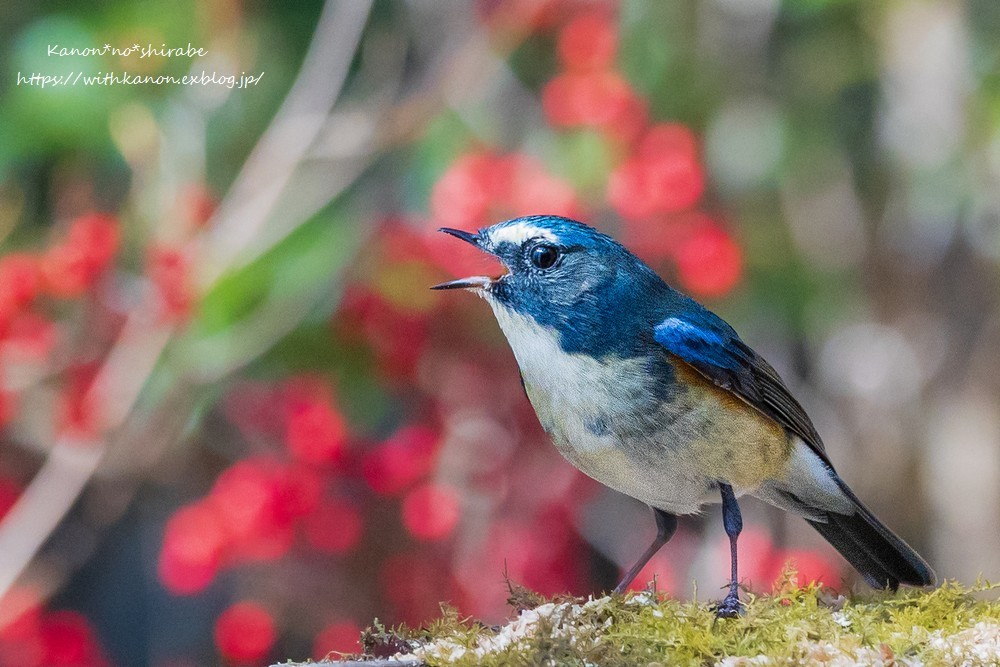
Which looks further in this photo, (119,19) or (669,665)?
(119,19)

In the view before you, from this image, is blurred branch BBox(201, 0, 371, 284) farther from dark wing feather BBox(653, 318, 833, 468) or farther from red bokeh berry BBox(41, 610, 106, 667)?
dark wing feather BBox(653, 318, 833, 468)

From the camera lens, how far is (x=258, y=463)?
4.79m

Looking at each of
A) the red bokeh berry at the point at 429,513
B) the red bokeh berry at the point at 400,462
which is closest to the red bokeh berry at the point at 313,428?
the red bokeh berry at the point at 400,462

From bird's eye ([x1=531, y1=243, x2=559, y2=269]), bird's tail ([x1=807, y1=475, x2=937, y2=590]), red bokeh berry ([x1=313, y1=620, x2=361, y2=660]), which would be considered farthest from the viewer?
red bokeh berry ([x1=313, y1=620, x2=361, y2=660])

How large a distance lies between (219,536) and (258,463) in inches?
14.5

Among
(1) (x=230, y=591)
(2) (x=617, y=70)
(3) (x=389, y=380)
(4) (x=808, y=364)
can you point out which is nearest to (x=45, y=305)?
(3) (x=389, y=380)

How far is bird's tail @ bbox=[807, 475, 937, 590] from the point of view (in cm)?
337

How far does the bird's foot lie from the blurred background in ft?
6.38

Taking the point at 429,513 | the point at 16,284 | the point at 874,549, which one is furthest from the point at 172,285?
the point at 874,549

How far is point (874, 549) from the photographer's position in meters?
3.46

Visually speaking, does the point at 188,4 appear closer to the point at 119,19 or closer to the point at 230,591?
the point at 119,19

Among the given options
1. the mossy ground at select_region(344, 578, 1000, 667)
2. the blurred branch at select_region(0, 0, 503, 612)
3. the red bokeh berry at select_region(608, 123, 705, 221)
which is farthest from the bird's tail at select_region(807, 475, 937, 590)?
the blurred branch at select_region(0, 0, 503, 612)

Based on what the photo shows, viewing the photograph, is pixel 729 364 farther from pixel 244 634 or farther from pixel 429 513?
pixel 244 634

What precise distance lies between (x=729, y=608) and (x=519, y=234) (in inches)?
48.4
